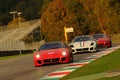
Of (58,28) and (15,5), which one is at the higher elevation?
(15,5)

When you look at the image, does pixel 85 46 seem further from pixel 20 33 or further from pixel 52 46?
pixel 20 33

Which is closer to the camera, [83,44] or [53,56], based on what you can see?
[53,56]

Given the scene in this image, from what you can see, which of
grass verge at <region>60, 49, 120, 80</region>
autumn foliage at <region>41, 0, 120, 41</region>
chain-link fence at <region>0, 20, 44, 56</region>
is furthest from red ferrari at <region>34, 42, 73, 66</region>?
autumn foliage at <region>41, 0, 120, 41</region>

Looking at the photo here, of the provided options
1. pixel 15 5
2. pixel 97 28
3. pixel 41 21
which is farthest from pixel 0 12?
pixel 97 28

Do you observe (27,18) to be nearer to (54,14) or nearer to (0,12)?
(0,12)

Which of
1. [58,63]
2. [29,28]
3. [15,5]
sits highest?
[15,5]

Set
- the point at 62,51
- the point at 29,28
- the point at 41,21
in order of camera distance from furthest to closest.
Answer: the point at 41,21 < the point at 29,28 < the point at 62,51

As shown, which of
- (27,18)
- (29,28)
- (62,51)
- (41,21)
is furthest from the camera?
(27,18)

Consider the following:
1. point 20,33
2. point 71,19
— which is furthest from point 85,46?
point 71,19

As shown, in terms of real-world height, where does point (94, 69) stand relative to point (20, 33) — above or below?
below

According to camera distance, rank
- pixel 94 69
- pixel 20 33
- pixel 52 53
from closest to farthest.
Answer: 1. pixel 94 69
2. pixel 52 53
3. pixel 20 33

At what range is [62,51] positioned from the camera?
73.7 feet

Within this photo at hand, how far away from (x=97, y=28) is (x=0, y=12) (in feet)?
133

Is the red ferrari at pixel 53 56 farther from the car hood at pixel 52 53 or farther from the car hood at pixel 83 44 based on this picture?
the car hood at pixel 83 44
